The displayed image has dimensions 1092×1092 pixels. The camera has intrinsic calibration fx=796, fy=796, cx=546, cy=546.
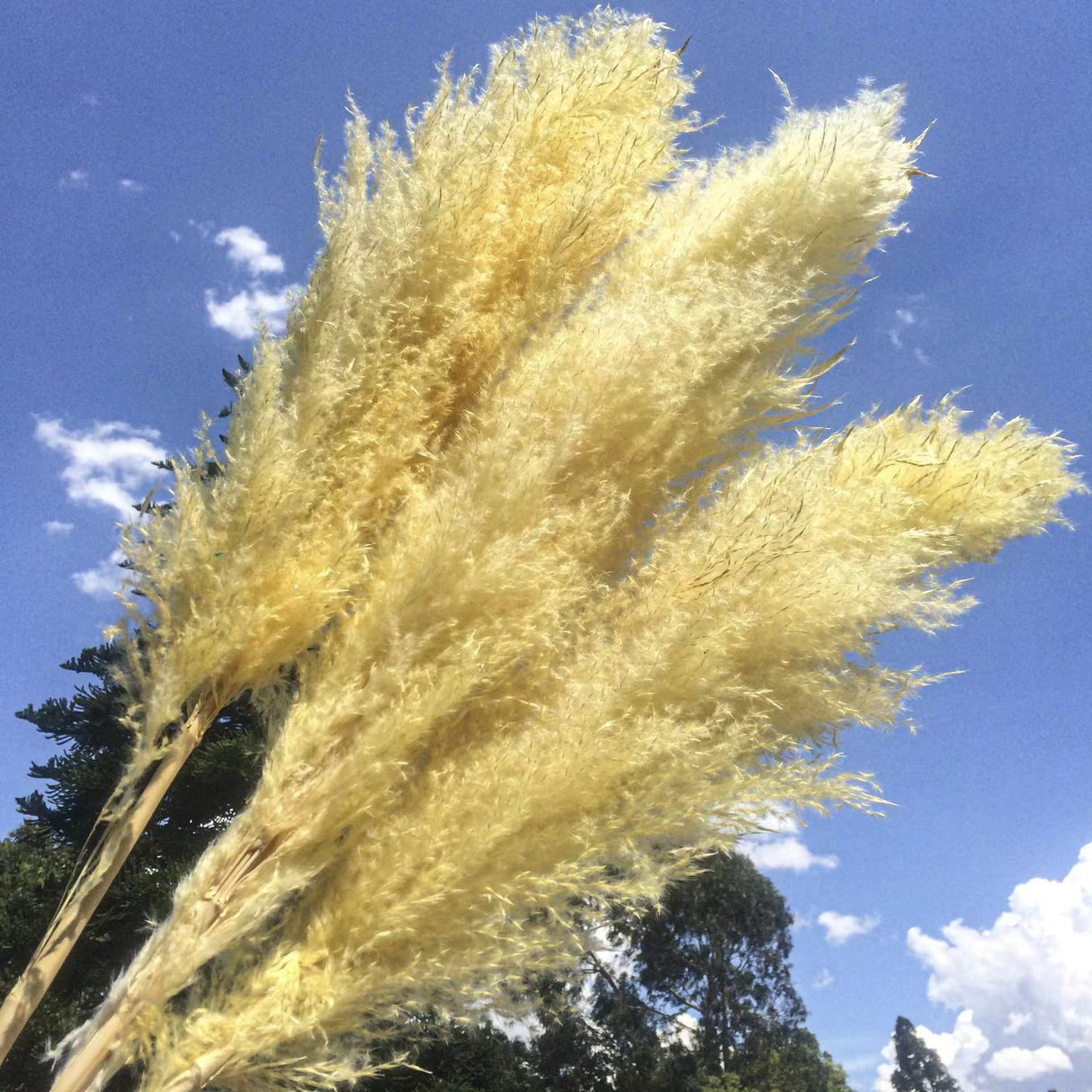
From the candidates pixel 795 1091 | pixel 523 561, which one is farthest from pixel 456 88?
pixel 795 1091

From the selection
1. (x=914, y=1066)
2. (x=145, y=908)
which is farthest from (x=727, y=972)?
(x=914, y=1066)

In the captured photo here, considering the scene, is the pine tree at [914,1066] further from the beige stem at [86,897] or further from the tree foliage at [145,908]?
the beige stem at [86,897]

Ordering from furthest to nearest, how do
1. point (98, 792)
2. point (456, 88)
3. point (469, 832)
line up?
point (98, 792) < point (456, 88) < point (469, 832)

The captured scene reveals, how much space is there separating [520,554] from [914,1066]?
30.2m

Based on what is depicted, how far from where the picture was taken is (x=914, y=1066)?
24.3 m

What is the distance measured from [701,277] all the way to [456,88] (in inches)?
23.4

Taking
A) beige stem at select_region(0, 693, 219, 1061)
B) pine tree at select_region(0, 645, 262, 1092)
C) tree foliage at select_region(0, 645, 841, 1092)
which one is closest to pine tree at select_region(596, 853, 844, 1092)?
tree foliage at select_region(0, 645, 841, 1092)

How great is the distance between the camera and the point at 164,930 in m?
1.12

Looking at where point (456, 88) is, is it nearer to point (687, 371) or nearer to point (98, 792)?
point (687, 371)

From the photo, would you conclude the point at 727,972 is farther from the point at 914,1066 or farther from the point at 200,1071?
the point at 914,1066

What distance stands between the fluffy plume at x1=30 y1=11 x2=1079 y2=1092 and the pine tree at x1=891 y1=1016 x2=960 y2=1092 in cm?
2904

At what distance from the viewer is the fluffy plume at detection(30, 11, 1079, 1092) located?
1.13 metres

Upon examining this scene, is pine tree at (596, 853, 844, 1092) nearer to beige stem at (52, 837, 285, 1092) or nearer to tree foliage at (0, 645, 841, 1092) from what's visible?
tree foliage at (0, 645, 841, 1092)

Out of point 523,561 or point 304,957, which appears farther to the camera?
point 523,561
